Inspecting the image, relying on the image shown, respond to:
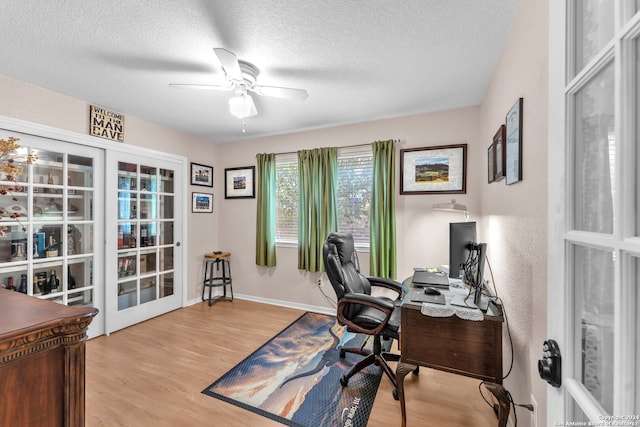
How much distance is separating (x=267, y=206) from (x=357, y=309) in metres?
2.17

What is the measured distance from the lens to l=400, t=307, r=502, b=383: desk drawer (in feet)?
4.52

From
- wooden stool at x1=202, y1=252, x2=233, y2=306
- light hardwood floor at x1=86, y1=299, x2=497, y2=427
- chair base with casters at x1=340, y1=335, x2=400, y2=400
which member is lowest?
light hardwood floor at x1=86, y1=299, x2=497, y2=427

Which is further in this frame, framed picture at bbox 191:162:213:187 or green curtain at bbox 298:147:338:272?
framed picture at bbox 191:162:213:187

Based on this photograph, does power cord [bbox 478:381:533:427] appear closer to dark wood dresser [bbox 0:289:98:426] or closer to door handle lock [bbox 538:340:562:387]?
door handle lock [bbox 538:340:562:387]

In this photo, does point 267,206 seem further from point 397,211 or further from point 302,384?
point 302,384

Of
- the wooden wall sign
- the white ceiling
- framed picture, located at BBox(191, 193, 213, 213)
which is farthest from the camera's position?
framed picture, located at BBox(191, 193, 213, 213)

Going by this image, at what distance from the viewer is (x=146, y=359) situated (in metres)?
2.39

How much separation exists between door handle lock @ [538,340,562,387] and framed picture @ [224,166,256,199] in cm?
374

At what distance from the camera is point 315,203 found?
11.3 feet

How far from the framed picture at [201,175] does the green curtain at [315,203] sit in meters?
1.59

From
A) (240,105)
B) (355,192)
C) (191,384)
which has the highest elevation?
(240,105)

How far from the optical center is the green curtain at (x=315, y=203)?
3.38 m

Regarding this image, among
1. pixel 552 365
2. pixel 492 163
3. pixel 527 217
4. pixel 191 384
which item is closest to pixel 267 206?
pixel 191 384

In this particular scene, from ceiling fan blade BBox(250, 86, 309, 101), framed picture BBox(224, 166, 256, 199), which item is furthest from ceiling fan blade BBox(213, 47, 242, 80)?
framed picture BBox(224, 166, 256, 199)
